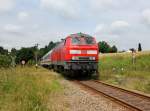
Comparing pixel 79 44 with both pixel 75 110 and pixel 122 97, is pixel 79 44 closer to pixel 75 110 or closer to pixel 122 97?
pixel 122 97

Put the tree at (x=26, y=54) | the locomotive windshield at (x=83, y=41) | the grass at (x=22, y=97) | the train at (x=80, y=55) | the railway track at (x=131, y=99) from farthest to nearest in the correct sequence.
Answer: the tree at (x=26, y=54) < the locomotive windshield at (x=83, y=41) < the train at (x=80, y=55) < the railway track at (x=131, y=99) < the grass at (x=22, y=97)

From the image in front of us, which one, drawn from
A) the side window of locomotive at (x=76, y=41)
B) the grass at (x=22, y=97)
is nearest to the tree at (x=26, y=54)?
the side window of locomotive at (x=76, y=41)

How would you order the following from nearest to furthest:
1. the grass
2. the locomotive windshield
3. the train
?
the grass < the train < the locomotive windshield

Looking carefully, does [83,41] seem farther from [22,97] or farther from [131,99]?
[22,97]

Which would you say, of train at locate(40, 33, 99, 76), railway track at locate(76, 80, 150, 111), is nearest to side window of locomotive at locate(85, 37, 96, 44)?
train at locate(40, 33, 99, 76)

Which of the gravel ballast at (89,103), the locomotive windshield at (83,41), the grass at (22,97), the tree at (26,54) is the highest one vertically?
the tree at (26,54)

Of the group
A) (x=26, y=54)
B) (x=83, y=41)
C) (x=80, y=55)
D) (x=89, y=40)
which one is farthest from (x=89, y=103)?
(x=26, y=54)

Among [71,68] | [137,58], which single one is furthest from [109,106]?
[137,58]

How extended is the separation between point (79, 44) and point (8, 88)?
9.80m

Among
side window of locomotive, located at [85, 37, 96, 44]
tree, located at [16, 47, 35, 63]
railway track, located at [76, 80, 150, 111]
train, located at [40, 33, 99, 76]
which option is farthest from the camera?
tree, located at [16, 47, 35, 63]

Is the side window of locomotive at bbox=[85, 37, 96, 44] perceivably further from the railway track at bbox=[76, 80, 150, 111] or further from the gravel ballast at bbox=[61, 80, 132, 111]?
the gravel ballast at bbox=[61, 80, 132, 111]

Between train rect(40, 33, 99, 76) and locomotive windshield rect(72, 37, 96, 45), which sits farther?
locomotive windshield rect(72, 37, 96, 45)

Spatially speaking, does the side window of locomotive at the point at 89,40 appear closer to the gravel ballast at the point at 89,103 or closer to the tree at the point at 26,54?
the gravel ballast at the point at 89,103

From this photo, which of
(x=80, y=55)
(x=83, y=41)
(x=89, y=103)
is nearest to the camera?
(x=89, y=103)
